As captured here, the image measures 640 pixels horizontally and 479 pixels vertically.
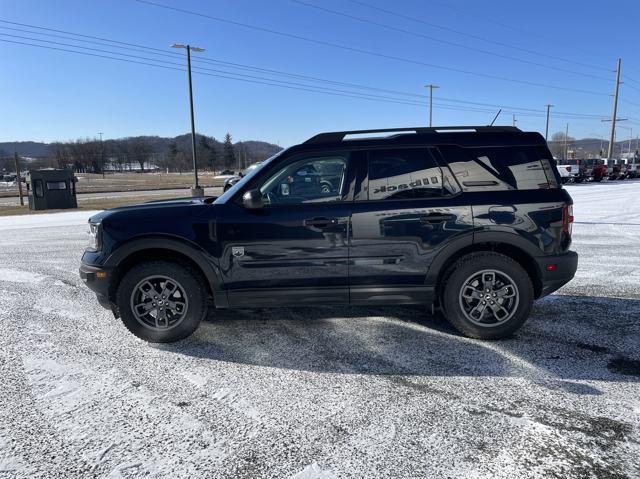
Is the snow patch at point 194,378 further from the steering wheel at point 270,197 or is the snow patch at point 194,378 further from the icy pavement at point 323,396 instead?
the steering wheel at point 270,197

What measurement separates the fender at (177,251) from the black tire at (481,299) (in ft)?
6.84

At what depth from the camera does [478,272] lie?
4.00 metres

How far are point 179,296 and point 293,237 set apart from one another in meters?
1.21

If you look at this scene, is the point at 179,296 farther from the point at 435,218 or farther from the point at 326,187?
the point at 435,218

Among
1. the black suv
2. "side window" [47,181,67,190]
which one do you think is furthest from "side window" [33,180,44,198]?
the black suv

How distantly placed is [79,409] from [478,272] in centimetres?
336

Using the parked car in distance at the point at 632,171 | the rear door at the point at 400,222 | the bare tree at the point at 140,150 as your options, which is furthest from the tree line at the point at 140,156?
the rear door at the point at 400,222

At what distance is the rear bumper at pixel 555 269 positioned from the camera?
3980 millimetres

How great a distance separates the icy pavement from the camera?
7.99ft

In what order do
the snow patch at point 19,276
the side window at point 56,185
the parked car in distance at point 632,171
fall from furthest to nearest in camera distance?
1. the parked car in distance at point 632,171
2. the side window at point 56,185
3. the snow patch at point 19,276

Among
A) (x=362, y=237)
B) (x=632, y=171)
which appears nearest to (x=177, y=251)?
(x=362, y=237)

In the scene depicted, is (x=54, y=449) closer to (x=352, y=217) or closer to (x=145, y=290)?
(x=145, y=290)

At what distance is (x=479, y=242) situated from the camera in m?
3.96

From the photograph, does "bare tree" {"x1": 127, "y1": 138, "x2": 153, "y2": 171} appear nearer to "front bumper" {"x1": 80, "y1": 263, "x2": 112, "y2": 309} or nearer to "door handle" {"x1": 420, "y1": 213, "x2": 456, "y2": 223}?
"front bumper" {"x1": 80, "y1": 263, "x2": 112, "y2": 309}
